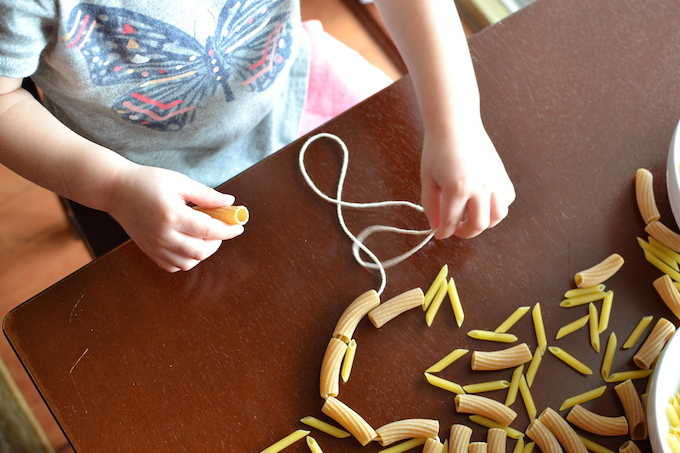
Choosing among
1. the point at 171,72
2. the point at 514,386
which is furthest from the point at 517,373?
the point at 171,72

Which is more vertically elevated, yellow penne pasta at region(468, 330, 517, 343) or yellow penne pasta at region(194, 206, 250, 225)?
yellow penne pasta at region(194, 206, 250, 225)

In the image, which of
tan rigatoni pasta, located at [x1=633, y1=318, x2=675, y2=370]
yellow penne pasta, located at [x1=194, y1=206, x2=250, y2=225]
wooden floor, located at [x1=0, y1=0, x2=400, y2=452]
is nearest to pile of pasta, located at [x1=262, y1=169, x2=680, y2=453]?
tan rigatoni pasta, located at [x1=633, y1=318, x2=675, y2=370]

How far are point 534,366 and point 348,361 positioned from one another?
0.17 meters

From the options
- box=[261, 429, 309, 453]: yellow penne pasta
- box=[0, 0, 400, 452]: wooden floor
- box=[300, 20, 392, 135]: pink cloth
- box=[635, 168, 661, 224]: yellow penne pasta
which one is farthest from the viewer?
box=[0, 0, 400, 452]: wooden floor

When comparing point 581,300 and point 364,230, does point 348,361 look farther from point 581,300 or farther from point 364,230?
point 581,300

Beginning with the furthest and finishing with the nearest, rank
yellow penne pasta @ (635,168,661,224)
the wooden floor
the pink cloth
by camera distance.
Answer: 1. the wooden floor
2. the pink cloth
3. yellow penne pasta @ (635,168,661,224)

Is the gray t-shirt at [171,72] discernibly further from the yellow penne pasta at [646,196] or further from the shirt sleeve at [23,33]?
the yellow penne pasta at [646,196]

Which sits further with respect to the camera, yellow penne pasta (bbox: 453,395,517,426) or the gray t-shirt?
the gray t-shirt

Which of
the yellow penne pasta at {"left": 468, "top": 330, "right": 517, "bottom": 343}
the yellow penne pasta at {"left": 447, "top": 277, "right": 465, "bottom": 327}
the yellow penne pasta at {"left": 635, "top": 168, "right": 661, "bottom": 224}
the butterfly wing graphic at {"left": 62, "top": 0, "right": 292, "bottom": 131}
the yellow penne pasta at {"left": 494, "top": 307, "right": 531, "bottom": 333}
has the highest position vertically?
the butterfly wing graphic at {"left": 62, "top": 0, "right": 292, "bottom": 131}

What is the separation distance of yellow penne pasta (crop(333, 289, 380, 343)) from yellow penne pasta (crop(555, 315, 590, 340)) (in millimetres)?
175

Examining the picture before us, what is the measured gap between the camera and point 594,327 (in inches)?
23.2

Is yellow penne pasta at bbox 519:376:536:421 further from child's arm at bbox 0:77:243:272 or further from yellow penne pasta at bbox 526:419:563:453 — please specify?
child's arm at bbox 0:77:243:272

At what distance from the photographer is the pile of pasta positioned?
0.54 metres

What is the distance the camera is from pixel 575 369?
22.6 inches
